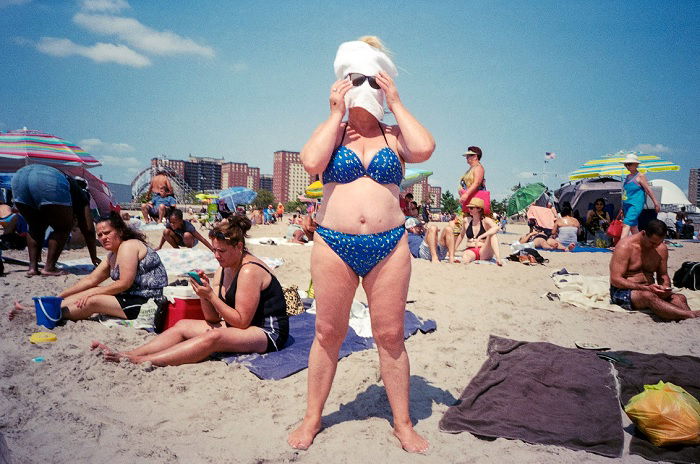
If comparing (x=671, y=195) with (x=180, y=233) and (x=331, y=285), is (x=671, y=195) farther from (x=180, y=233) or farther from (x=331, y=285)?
(x=331, y=285)

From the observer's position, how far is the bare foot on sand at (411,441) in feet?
7.65

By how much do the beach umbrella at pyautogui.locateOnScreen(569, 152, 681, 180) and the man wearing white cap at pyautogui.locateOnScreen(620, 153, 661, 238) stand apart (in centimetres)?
600

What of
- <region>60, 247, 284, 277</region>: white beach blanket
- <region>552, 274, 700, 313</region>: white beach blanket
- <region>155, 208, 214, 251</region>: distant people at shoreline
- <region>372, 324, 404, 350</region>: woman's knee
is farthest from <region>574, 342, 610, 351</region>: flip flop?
<region>155, 208, 214, 251</region>: distant people at shoreline

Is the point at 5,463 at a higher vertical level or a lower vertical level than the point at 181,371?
higher

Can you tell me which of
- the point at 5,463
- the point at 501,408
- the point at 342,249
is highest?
the point at 342,249

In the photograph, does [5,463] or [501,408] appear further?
[501,408]

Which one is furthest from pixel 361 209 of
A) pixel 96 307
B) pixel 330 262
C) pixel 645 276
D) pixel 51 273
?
pixel 51 273

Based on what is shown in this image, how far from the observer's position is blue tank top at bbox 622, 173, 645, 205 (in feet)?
26.2

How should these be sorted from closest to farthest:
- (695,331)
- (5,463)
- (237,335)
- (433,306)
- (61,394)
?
1. (5,463)
2. (61,394)
3. (237,335)
4. (695,331)
5. (433,306)

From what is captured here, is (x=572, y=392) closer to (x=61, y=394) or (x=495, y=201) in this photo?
(x=61, y=394)

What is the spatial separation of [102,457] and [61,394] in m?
0.96

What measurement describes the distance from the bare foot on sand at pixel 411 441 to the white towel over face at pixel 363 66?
184 cm

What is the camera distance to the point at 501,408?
286 cm

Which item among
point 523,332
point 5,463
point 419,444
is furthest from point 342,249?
point 523,332
